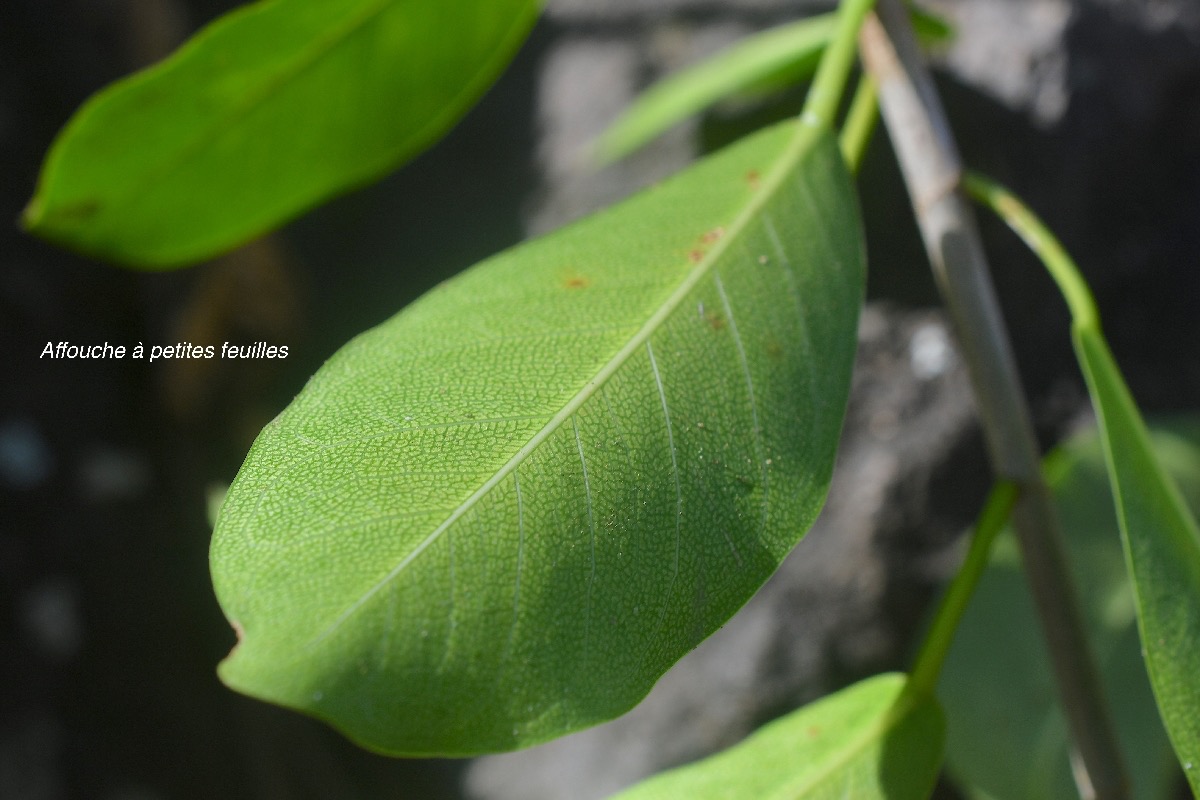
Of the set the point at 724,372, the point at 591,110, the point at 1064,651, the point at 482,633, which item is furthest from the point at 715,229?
the point at 591,110

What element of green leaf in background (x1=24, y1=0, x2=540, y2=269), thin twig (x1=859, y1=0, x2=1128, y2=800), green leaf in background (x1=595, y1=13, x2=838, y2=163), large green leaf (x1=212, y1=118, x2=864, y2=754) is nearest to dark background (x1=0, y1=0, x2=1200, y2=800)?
green leaf in background (x1=595, y1=13, x2=838, y2=163)

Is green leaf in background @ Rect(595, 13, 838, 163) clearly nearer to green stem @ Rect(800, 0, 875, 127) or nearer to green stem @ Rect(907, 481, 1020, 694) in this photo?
green stem @ Rect(800, 0, 875, 127)

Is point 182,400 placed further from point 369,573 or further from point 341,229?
point 369,573

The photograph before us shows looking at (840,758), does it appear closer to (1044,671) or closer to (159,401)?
(1044,671)

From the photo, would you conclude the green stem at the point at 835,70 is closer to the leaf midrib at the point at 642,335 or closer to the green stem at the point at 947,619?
the leaf midrib at the point at 642,335

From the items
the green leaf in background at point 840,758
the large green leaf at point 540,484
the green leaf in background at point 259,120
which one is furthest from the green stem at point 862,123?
the green leaf in background at point 840,758
